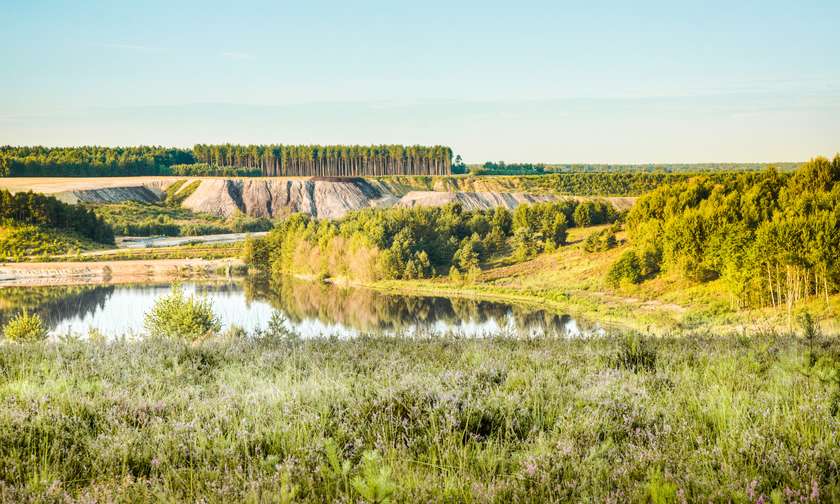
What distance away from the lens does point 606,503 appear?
3.51 m

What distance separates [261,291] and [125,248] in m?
42.7

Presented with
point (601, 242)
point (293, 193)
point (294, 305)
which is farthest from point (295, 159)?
point (294, 305)

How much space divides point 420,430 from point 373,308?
5933cm

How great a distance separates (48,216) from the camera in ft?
335

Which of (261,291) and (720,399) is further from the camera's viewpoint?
(261,291)

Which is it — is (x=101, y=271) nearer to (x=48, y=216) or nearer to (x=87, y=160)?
(x=48, y=216)

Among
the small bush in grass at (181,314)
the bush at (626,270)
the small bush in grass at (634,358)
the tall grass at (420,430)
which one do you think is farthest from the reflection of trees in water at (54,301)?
the small bush in grass at (634,358)

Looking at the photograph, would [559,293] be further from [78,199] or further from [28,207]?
[78,199]

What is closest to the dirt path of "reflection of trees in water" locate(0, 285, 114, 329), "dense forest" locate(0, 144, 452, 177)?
"reflection of trees in water" locate(0, 285, 114, 329)

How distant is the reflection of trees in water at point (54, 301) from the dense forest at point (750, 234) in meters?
46.8

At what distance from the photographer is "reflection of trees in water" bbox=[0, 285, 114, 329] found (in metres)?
56.9

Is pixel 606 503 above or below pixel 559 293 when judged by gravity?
above

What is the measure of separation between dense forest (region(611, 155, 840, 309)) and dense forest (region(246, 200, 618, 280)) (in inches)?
753

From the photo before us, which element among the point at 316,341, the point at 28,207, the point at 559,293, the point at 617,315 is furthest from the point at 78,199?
the point at 316,341
